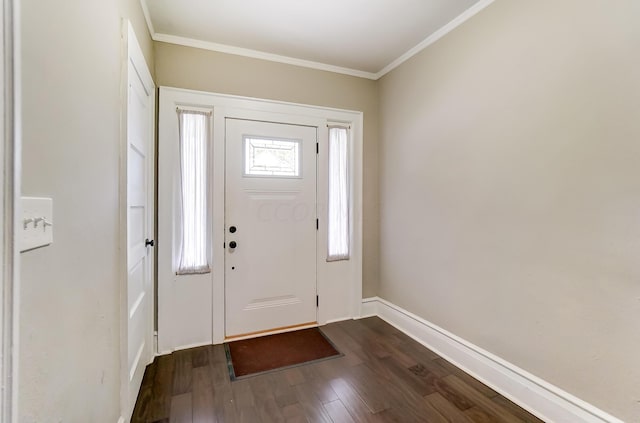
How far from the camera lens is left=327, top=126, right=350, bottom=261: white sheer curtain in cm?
300

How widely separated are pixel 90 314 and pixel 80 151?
0.65m

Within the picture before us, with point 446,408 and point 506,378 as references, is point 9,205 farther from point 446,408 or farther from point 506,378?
point 506,378

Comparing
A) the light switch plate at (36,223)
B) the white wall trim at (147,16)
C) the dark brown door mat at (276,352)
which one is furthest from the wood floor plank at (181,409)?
the white wall trim at (147,16)

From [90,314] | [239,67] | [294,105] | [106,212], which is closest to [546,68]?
[294,105]

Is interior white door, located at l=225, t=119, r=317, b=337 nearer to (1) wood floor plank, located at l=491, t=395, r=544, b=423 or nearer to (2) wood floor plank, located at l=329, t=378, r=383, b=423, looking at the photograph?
(2) wood floor plank, located at l=329, t=378, r=383, b=423

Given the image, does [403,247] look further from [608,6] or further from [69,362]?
[69,362]

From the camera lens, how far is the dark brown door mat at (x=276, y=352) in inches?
86.7

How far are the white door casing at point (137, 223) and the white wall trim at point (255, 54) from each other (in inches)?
20.1

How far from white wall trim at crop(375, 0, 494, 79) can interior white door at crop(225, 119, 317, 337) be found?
108 cm

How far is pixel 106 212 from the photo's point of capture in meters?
1.31

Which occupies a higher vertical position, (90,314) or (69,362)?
(90,314)

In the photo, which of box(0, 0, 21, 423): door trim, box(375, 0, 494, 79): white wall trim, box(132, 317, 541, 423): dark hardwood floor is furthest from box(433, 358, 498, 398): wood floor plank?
box(375, 0, 494, 79): white wall trim

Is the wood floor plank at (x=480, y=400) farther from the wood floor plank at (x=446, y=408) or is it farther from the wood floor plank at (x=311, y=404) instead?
the wood floor plank at (x=311, y=404)

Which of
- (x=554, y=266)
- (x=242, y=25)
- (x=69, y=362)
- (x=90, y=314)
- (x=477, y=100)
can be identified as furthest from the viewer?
(x=242, y=25)
